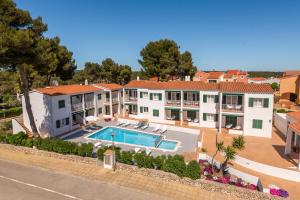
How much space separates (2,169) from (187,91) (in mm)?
26791

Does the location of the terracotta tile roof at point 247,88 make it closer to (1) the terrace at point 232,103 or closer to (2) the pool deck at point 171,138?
(1) the terrace at point 232,103

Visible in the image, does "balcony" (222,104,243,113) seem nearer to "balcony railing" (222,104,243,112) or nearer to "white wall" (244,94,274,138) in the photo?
"balcony railing" (222,104,243,112)

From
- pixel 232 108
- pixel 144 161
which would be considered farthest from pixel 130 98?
pixel 144 161

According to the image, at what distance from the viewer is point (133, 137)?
31469mm

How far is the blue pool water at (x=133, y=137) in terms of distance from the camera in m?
28.2

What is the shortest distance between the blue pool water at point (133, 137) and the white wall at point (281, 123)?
16.3 m

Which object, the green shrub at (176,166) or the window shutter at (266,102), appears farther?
the window shutter at (266,102)

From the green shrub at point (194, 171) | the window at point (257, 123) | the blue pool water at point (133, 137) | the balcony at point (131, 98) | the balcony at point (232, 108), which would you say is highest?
the balcony at point (131, 98)

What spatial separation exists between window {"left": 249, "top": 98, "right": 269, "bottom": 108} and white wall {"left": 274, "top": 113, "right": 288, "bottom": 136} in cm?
383

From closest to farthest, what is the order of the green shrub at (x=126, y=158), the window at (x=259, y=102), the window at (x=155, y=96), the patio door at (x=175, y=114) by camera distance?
the green shrub at (x=126, y=158) → the window at (x=259, y=102) → the window at (x=155, y=96) → the patio door at (x=175, y=114)

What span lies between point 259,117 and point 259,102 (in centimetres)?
214

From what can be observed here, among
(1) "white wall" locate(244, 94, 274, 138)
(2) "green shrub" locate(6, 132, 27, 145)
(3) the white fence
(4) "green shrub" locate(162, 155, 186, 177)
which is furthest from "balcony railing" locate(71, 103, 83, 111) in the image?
(1) "white wall" locate(244, 94, 274, 138)

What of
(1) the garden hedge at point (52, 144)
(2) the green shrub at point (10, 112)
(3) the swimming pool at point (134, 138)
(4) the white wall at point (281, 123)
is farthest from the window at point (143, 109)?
(2) the green shrub at point (10, 112)

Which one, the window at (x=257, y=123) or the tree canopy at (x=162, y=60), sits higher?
the tree canopy at (x=162, y=60)
